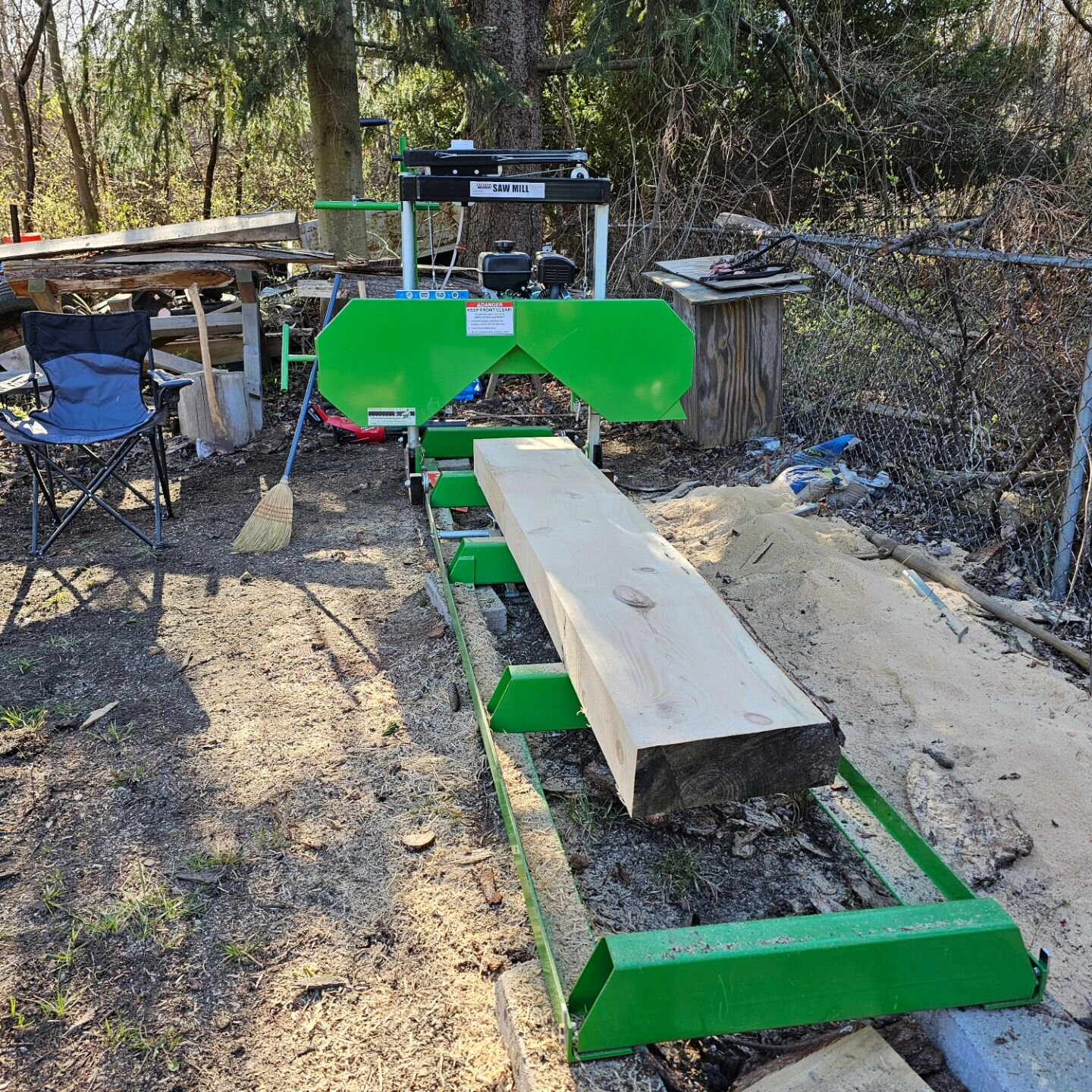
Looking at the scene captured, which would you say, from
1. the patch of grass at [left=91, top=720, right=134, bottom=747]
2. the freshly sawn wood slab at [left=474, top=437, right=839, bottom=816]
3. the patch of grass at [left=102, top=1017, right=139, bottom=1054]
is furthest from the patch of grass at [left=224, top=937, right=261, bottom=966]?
the patch of grass at [left=91, top=720, right=134, bottom=747]

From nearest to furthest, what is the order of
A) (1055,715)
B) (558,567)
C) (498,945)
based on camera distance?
1. (498,945)
2. (558,567)
3. (1055,715)

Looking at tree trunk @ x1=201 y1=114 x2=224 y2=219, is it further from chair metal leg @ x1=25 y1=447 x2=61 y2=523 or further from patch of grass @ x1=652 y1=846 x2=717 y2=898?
patch of grass @ x1=652 y1=846 x2=717 y2=898

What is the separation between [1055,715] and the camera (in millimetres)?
3244

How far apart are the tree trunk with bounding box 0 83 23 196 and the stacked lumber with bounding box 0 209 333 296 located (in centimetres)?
711

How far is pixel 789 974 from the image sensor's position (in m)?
1.77

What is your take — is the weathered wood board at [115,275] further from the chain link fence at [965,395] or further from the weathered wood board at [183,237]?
the chain link fence at [965,395]

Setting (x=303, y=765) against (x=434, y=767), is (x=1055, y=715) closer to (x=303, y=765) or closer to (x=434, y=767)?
(x=434, y=767)

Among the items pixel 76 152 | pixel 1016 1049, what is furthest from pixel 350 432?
pixel 76 152

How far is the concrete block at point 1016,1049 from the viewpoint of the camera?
1.78m

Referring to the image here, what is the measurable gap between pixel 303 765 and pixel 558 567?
1.16 m

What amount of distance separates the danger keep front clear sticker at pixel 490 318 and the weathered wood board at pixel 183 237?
11.1ft

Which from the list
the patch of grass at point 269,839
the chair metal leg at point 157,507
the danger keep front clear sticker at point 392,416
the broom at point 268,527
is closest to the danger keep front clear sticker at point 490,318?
the danger keep front clear sticker at point 392,416

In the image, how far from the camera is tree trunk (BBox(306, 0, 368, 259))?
8477 mm

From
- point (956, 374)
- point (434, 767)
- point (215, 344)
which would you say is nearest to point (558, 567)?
point (434, 767)
